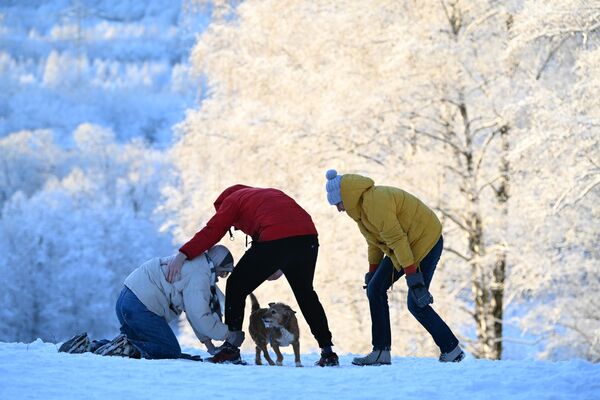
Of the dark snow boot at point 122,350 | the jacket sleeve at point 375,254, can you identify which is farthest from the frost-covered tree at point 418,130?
the dark snow boot at point 122,350

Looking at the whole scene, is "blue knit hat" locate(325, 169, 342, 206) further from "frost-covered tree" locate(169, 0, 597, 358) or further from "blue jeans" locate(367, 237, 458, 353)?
"frost-covered tree" locate(169, 0, 597, 358)

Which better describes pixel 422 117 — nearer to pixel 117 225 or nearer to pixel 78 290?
pixel 78 290

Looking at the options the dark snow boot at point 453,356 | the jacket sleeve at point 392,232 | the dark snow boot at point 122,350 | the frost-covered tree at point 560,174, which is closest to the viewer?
the jacket sleeve at point 392,232

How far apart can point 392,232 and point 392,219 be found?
8cm

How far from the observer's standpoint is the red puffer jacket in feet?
16.7

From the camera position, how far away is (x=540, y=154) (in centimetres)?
809

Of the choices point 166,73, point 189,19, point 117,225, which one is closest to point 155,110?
point 166,73

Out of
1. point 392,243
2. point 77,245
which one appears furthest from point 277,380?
point 77,245

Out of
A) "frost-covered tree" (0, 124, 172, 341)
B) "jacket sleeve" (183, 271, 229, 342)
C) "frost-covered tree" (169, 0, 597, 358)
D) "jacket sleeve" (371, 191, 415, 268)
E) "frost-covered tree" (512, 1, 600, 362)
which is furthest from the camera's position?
"frost-covered tree" (0, 124, 172, 341)

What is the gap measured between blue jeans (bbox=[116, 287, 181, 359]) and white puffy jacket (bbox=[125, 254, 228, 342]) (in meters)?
0.05

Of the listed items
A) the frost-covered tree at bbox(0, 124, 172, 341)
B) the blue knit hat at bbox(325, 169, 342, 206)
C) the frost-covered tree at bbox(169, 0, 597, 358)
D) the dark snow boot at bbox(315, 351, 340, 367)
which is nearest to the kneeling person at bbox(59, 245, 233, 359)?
the dark snow boot at bbox(315, 351, 340, 367)

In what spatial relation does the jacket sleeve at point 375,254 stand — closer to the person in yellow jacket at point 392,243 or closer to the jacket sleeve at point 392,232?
the person in yellow jacket at point 392,243

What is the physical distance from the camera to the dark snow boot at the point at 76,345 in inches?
210

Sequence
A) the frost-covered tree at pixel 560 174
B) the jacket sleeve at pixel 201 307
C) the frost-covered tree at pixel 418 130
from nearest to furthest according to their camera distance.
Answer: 1. the jacket sleeve at pixel 201 307
2. the frost-covered tree at pixel 560 174
3. the frost-covered tree at pixel 418 130
